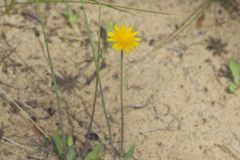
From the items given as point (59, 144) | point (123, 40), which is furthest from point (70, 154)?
point (123, 40)

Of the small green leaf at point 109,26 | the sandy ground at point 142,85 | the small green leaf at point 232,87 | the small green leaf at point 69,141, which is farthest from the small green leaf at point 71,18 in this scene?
the small green leaf at point 232,87

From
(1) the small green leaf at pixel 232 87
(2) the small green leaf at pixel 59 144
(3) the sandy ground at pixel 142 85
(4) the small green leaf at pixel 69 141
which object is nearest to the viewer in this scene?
(2) the small green leaf at pixel 59 144

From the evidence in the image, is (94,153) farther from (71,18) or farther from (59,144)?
(71,18)

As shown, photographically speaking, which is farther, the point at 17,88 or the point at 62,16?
the point at 62,16

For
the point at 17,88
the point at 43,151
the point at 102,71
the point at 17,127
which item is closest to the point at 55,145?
the point at 43,151

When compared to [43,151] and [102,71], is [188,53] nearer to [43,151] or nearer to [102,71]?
[102,71]

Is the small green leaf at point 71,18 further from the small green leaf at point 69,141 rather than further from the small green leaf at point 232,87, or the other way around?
the small green leaf at point 232,87
